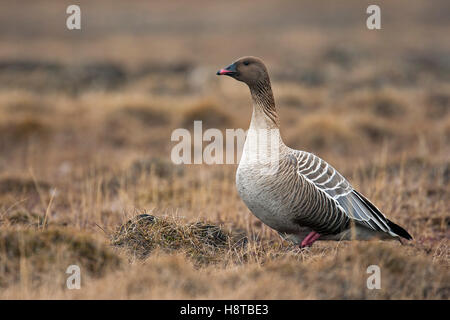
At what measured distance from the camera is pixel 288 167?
5.60 metres

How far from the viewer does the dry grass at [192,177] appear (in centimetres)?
456

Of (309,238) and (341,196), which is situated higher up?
(341,196)

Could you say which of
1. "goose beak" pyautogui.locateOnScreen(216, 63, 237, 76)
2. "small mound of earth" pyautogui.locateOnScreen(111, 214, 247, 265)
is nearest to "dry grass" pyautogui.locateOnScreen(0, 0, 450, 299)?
"small mound of earth" pyautogui.locateOnScreen(111, 214, 247, 265)

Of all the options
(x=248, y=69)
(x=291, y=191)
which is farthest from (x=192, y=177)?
(x=291, y=191)

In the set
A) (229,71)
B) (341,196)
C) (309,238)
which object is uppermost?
(229,71)

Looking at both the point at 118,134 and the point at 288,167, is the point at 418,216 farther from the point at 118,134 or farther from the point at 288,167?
the point at 118,134

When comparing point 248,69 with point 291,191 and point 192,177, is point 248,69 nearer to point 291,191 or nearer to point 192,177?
point 291,191

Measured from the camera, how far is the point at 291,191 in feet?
18.0

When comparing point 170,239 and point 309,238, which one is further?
point 309,238

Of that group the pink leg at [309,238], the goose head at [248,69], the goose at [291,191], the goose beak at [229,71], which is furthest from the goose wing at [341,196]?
the goose beak at [229,71]

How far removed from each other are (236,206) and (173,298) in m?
3.94

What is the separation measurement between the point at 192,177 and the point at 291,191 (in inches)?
185

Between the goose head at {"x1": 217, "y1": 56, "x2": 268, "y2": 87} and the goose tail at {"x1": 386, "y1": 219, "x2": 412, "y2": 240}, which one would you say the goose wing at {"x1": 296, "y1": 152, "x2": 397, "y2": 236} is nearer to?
the goose tail at {"x1": 386, "y1": 219, "x2": 412, "y2": 240}
